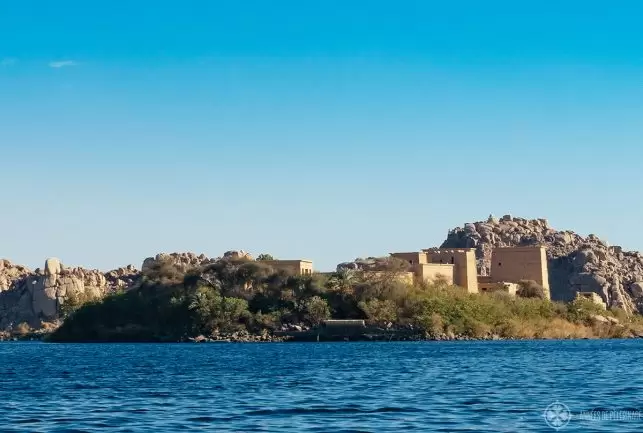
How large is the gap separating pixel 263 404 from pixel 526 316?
256 ft

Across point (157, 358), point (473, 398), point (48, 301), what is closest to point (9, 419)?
point (473, 398)

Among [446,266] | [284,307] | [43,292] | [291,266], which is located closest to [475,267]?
[446,266]

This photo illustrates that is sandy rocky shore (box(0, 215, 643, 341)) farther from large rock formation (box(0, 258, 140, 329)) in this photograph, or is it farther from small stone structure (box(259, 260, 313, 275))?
small stone structure (box(259, 260, 313, 275))

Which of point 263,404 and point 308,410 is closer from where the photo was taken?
point 308,410

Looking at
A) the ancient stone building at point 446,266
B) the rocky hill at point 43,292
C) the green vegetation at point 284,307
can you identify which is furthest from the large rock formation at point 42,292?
the ancient stone building at point 446,266

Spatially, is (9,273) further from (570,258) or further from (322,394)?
(322,394)

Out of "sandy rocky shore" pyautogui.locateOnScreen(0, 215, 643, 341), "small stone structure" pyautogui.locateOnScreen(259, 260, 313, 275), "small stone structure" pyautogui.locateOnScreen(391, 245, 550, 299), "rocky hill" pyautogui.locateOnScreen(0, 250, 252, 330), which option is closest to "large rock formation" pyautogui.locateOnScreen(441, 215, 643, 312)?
"sandy rocky shore" pyautogui.locateOnScreen(0, 215, 643, 341)

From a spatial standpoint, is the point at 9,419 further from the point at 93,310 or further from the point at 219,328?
the point at 93,310

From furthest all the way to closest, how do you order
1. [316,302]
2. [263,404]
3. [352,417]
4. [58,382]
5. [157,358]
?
[316,302] < [157,358] < [58,382] < [263,404] < [352,417]

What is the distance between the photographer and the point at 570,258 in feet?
573

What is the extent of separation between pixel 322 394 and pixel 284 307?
65.0 metres

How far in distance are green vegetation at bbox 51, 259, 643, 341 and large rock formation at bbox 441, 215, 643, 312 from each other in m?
52.6

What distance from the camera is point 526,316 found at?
10900cm

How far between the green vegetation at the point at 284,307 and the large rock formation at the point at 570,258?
173ft
